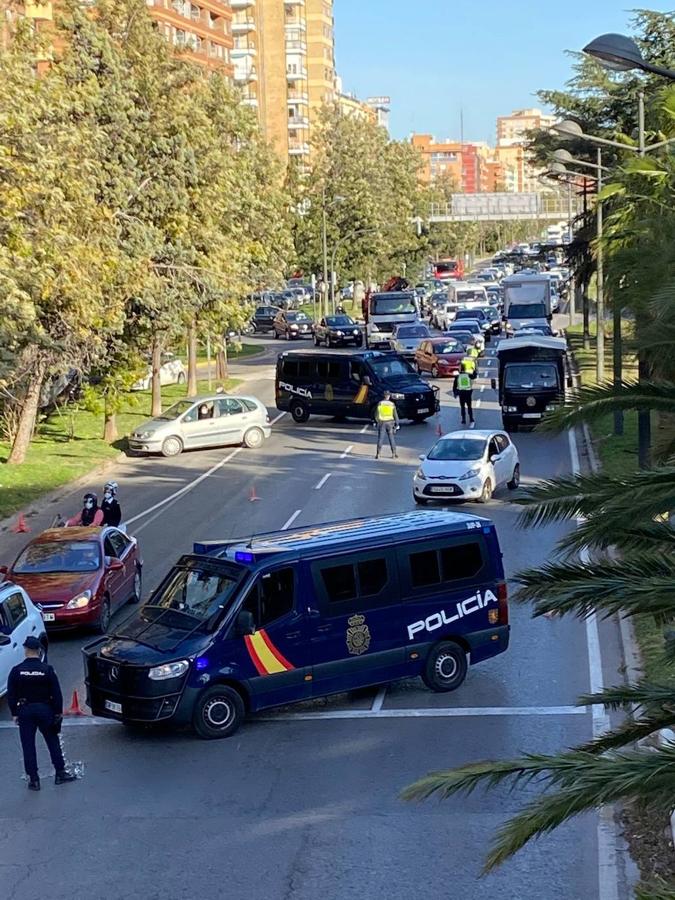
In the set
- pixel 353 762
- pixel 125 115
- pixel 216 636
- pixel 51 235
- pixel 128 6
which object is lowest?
pixel 353 762

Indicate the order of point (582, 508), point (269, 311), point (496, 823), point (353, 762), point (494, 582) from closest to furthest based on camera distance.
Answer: point (582, 508)
point (496, 823)
point (353, 762)
point (494, 582)
point (269, 311)

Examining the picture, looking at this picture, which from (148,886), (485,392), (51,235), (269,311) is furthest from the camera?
(269,311)

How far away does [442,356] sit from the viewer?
178 feet

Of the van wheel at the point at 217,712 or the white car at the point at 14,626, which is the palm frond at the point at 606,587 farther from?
the white car at the point at 14,626

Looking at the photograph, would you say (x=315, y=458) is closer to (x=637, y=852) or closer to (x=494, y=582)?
(x=494, y=582)

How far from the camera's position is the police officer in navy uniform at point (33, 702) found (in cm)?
1269

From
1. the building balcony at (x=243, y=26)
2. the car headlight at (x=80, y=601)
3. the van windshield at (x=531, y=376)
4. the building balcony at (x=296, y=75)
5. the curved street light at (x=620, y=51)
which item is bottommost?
the car headlight at (x=80, y=601)

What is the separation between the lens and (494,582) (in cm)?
1645

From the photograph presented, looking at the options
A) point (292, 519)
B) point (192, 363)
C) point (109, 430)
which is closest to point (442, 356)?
point (192, 363)

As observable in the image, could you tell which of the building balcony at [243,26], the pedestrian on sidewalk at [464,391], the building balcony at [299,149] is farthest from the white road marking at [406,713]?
the building balcony at [299,149]

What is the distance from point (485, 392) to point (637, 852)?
40222mm

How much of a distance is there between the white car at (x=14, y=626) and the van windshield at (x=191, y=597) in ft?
4.68

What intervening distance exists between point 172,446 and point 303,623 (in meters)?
23.1

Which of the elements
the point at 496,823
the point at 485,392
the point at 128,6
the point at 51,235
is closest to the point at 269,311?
the point at 485,392
